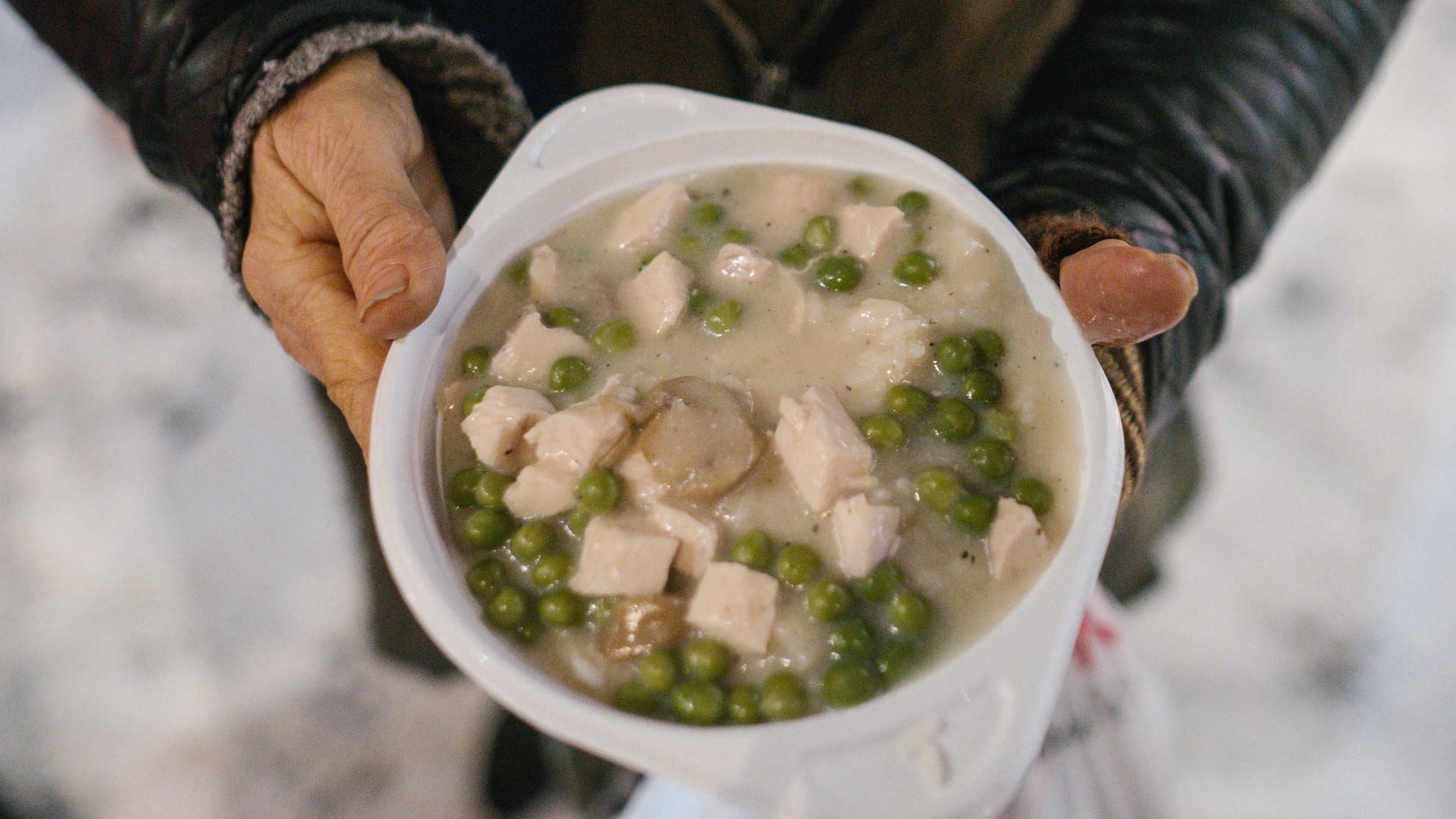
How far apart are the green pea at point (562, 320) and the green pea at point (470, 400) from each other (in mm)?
164

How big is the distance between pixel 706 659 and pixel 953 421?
527mm

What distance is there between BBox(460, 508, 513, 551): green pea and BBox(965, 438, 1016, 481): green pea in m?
0.73

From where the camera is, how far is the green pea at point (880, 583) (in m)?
1.34

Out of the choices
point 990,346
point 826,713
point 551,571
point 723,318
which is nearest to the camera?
point 826,713

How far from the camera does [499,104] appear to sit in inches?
84.1

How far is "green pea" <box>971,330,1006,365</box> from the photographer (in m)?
1.50

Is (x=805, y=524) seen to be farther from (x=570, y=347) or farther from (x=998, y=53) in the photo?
(x=998, y=53)

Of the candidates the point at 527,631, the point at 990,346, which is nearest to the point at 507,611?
the point at 527,631

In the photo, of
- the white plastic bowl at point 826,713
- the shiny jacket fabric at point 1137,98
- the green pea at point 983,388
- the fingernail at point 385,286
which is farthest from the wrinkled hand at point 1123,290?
the fingernail at point 385,286

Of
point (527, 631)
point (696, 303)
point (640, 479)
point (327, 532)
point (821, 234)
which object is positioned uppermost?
point (821, 234)

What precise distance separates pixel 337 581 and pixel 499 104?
1916 millimetres

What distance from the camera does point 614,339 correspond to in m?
1.60

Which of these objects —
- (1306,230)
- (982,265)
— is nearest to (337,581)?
(982,265)

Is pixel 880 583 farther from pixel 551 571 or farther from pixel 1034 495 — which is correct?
pixel 551 571
